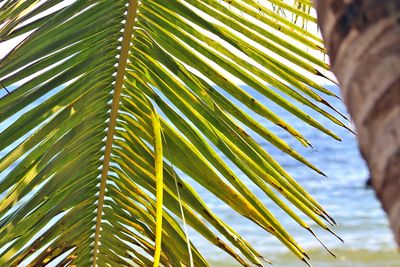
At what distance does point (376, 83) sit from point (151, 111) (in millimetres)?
921

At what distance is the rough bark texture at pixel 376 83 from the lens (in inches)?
13.0

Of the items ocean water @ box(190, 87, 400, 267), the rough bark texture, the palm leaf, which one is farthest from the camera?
ocean water @ box(190, 87, 400, 267)

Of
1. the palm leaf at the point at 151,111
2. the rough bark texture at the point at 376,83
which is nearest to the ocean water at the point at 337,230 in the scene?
the palm leaf at the point at 151,111

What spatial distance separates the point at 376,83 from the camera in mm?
338

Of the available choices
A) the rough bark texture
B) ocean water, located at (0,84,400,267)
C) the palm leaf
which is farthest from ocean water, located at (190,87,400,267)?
the rough bark texture

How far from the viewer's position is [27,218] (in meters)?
1.28

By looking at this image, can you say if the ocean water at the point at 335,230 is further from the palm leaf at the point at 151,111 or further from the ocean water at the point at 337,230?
the palm leaf at the point at 151,111

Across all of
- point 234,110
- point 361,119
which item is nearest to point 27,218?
point 234,110

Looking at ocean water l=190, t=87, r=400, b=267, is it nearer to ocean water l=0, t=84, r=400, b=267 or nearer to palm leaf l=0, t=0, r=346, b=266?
ocean water l=0, t=84, r=400, b=267

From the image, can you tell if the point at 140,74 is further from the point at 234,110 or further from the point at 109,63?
the point at 234,110

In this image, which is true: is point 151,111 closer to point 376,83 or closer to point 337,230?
point 376,83

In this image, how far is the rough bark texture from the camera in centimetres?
33

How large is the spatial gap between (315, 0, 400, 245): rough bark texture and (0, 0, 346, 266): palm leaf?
0.77 meters

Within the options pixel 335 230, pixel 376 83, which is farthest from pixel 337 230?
pixel 376 83
